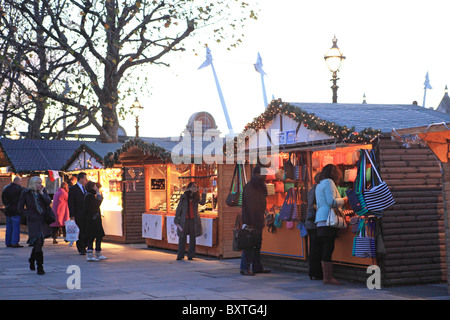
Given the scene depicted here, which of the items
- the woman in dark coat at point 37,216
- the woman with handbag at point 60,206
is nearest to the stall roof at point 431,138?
the woman in dark coat at point 37,216

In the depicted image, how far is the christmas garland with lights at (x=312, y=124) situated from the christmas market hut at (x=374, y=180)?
2cm

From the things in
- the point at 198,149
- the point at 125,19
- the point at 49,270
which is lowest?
the point at 49,270

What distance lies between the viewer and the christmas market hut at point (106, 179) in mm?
18641

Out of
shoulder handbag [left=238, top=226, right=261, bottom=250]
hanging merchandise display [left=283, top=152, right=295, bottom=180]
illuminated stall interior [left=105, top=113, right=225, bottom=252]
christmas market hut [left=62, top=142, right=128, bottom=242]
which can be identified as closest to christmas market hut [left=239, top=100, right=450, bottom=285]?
hanging merchandise display [left=283, top=152, right=295, bottom=180]

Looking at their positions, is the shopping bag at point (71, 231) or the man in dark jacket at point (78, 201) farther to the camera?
the shopping bag at point (71, 231)

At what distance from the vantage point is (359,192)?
9633 mm

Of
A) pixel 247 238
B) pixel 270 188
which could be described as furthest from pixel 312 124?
pixel 247 238

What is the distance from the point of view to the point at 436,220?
32.6 feet

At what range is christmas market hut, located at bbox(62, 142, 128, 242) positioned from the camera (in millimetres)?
18641

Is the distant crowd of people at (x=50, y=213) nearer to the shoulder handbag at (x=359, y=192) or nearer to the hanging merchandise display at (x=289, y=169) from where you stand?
the hanging merchandise display at (x=289, y=169)

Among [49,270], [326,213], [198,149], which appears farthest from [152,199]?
[326,213]

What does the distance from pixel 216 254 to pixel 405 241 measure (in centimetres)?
546

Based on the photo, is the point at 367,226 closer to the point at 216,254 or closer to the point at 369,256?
the point at 369,256

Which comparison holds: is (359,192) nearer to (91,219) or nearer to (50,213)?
(50,213)
